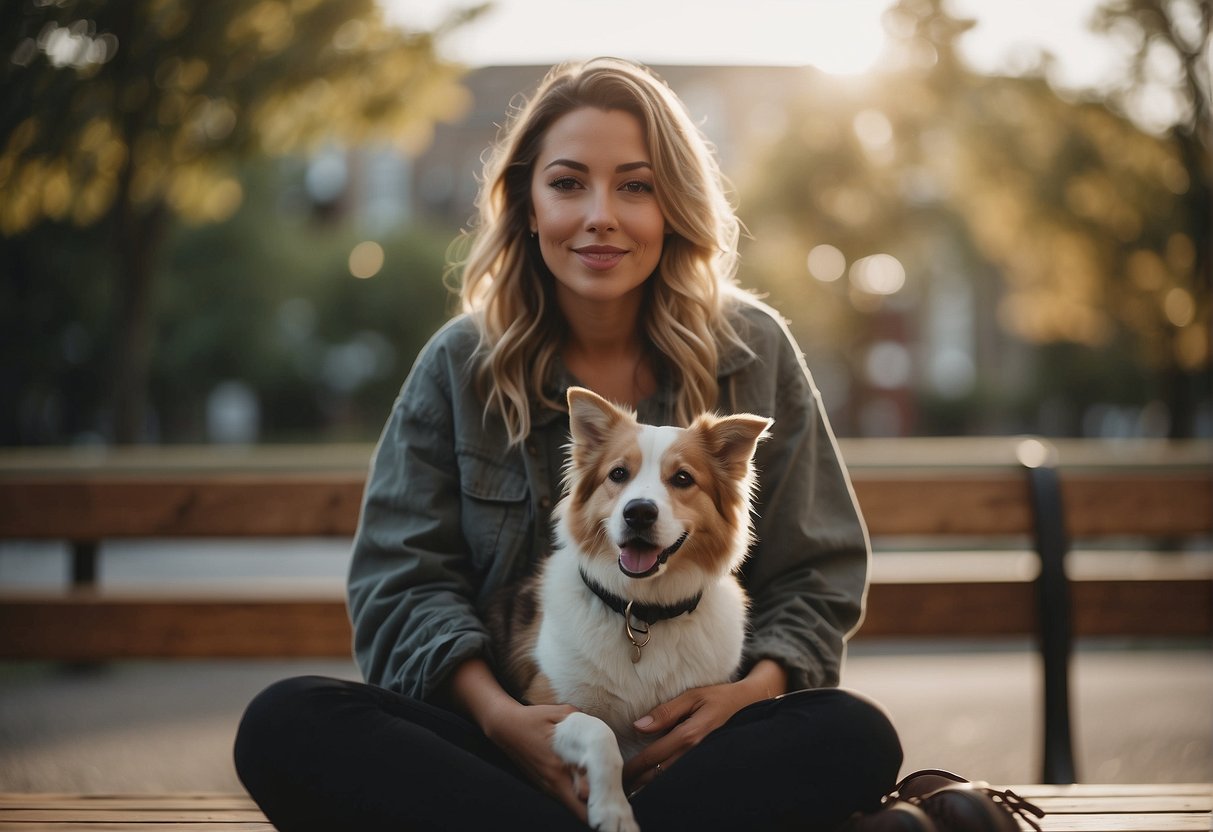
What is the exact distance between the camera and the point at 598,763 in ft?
7.41

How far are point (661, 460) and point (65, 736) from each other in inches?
153

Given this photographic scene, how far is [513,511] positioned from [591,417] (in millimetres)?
503

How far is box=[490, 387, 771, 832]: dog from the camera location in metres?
2.55

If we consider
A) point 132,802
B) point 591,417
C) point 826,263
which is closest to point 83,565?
Answer: point 132,802

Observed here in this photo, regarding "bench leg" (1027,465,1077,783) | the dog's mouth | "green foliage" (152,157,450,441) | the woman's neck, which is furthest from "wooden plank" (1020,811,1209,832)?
"green foliage" (152,157,450,441)

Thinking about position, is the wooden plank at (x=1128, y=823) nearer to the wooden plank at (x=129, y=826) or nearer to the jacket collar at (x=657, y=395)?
the jacket collar at (x=657, y=395)

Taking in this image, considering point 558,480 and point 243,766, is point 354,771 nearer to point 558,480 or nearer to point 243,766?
point 243,766

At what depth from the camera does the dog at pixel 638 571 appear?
2555 millimetres

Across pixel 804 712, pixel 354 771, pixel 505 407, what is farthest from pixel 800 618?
pixel 354 771

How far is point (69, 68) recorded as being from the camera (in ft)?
20.4

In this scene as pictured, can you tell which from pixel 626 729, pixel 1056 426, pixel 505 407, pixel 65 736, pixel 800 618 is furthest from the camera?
pixel 1056 426

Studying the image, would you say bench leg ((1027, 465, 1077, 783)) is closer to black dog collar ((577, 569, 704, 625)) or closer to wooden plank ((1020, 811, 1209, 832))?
wooden plank ((1020, 811, 1209, 832))

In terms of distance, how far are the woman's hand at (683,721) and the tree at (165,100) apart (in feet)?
16.7

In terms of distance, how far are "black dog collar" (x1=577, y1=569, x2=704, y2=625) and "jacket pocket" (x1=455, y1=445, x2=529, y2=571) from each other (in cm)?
42
